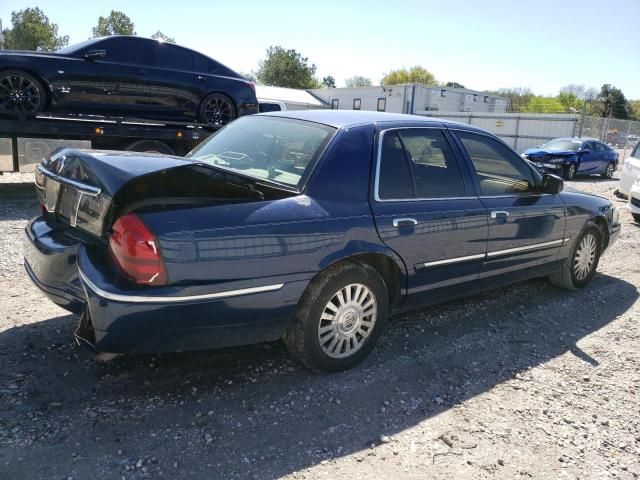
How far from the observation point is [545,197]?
460 centimetres

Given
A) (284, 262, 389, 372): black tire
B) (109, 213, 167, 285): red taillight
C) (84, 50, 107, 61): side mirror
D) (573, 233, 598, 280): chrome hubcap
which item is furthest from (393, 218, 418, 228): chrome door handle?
(84, 50, 107, 61): side mirror

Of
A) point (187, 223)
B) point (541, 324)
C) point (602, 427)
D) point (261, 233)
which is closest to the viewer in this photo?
point (187, 223)

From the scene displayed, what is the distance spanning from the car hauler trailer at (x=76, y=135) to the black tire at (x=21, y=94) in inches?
5.6

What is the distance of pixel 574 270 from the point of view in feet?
16.9

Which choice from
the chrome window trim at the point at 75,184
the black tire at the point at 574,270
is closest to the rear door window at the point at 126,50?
the chrome window trim at the point at 75,184

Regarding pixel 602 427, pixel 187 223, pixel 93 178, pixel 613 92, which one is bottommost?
pixel 602 427

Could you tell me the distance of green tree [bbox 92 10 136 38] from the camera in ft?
167

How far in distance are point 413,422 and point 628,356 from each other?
207 cm

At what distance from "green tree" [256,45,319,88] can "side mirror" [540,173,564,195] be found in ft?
187

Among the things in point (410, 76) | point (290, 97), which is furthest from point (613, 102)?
point (290, 97)

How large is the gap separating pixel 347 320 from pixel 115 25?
56.1m

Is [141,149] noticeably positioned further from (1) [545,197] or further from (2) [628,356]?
(2) [628,356]

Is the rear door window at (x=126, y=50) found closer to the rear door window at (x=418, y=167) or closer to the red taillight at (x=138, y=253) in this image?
the rear door window at (x=418, y=167)

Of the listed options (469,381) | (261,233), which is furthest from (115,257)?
(469,381)
